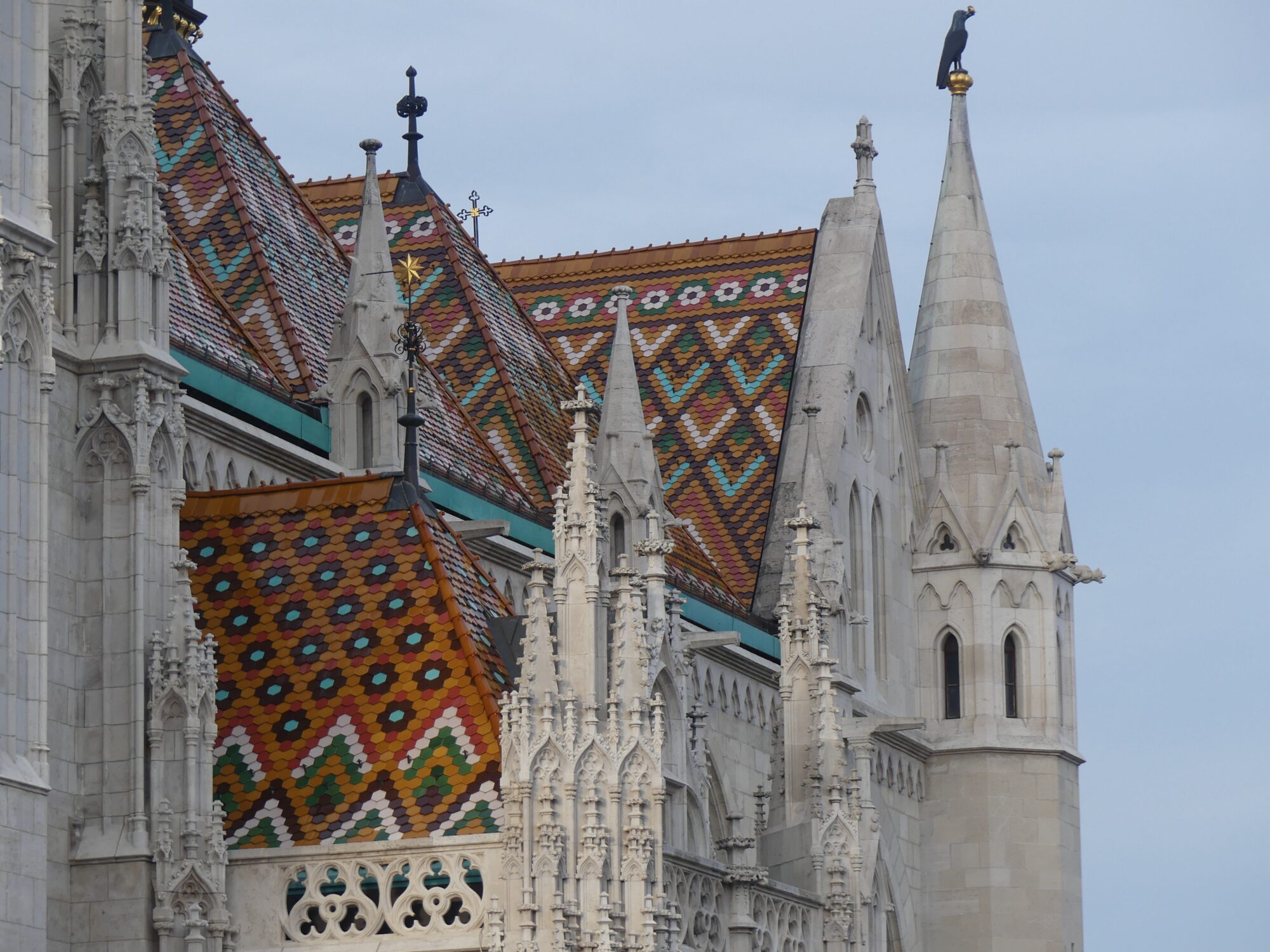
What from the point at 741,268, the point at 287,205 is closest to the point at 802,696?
the point at 287,205

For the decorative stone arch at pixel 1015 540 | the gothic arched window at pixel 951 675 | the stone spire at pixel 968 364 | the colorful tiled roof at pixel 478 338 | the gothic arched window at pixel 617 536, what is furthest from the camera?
the stone spire at pixel 968 364

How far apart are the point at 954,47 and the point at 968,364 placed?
15.2 feet

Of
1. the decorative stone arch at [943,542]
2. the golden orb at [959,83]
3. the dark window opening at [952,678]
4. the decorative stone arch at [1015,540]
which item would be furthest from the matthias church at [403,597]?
the golden orb at [959,83]

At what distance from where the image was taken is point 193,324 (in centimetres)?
2548

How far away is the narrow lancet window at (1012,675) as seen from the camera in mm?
39031

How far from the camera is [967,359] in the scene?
1577 inches

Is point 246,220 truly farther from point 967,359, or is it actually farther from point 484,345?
point 967,359

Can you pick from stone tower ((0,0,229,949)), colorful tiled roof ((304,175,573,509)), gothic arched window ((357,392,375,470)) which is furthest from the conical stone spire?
stone tower ((0,0,229,949))

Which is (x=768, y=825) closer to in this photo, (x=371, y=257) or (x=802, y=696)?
(x=802, y=696)

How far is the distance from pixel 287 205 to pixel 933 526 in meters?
11.2

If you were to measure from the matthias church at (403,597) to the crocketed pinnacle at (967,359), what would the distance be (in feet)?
Answer: 5.49

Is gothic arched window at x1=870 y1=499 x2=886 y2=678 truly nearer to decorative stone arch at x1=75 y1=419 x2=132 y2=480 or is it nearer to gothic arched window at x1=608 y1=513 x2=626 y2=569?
gothic arched window at x1=608 y1=513 x2=626 y2=569

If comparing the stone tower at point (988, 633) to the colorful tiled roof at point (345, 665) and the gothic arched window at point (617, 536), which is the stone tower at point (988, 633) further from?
the colorful tiled roof at point (345, 665)

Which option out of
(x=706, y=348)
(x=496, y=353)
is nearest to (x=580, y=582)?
(x=496, y=353)
